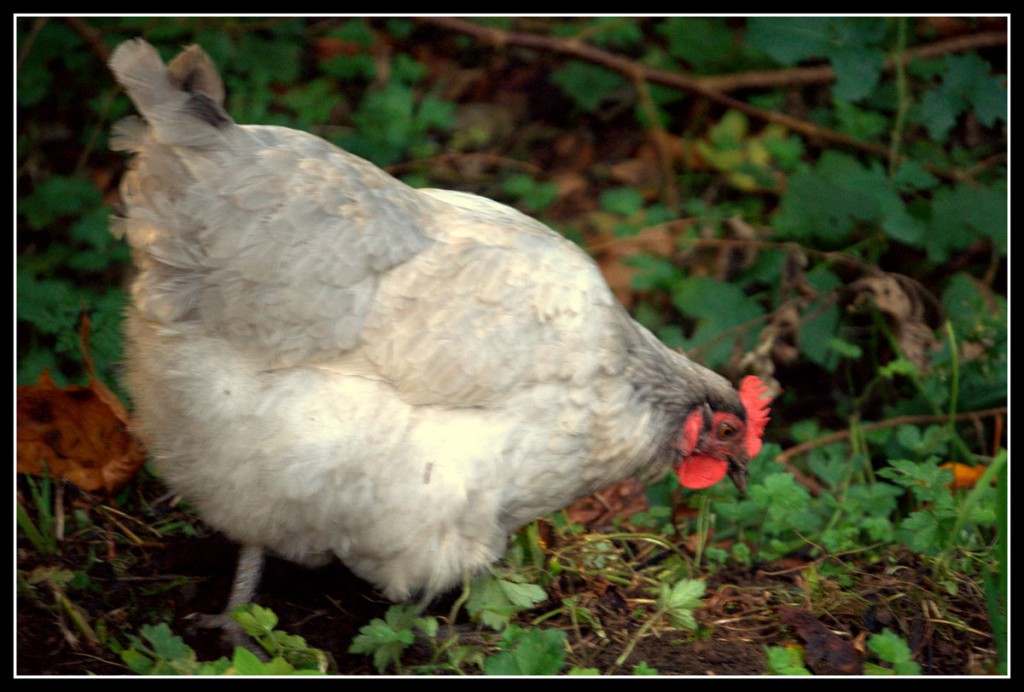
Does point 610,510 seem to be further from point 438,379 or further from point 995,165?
point 995,165

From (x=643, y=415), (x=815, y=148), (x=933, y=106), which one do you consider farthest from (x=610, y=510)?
(x=815, y=148)

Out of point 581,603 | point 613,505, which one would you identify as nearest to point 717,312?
point 613,505

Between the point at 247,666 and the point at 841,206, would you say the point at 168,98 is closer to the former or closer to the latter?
the point at 247,666

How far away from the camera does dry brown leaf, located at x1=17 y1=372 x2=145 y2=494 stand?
11.2ft

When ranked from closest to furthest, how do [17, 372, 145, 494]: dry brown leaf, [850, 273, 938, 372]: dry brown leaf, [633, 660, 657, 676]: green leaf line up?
[633, 660, 657, 676]: green leaf < [17, 372, 145, 494]: dry brown leaf < [850, 273, 938, 372]: dry brown leaf

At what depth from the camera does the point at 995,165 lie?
16.6ft

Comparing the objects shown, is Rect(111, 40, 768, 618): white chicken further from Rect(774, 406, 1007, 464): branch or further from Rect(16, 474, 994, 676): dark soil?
Rect(774, 406, 1007, 464): branch

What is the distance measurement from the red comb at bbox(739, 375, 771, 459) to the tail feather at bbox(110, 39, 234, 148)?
5.64 ft

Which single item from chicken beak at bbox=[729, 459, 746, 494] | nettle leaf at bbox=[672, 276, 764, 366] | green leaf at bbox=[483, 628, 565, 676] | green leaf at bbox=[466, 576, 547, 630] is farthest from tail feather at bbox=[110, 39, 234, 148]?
nettle leaf at bbox=[672, 276, 764, 366]

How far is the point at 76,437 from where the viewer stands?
11.3 feet

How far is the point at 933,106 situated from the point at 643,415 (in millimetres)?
2328

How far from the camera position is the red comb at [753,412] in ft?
10.4

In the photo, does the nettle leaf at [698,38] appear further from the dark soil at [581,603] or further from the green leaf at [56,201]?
the dark soil at [581,603]

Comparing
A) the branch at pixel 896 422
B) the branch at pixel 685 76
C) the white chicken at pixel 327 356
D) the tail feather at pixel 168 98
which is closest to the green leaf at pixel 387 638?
the white chicken at pixel 327 356
